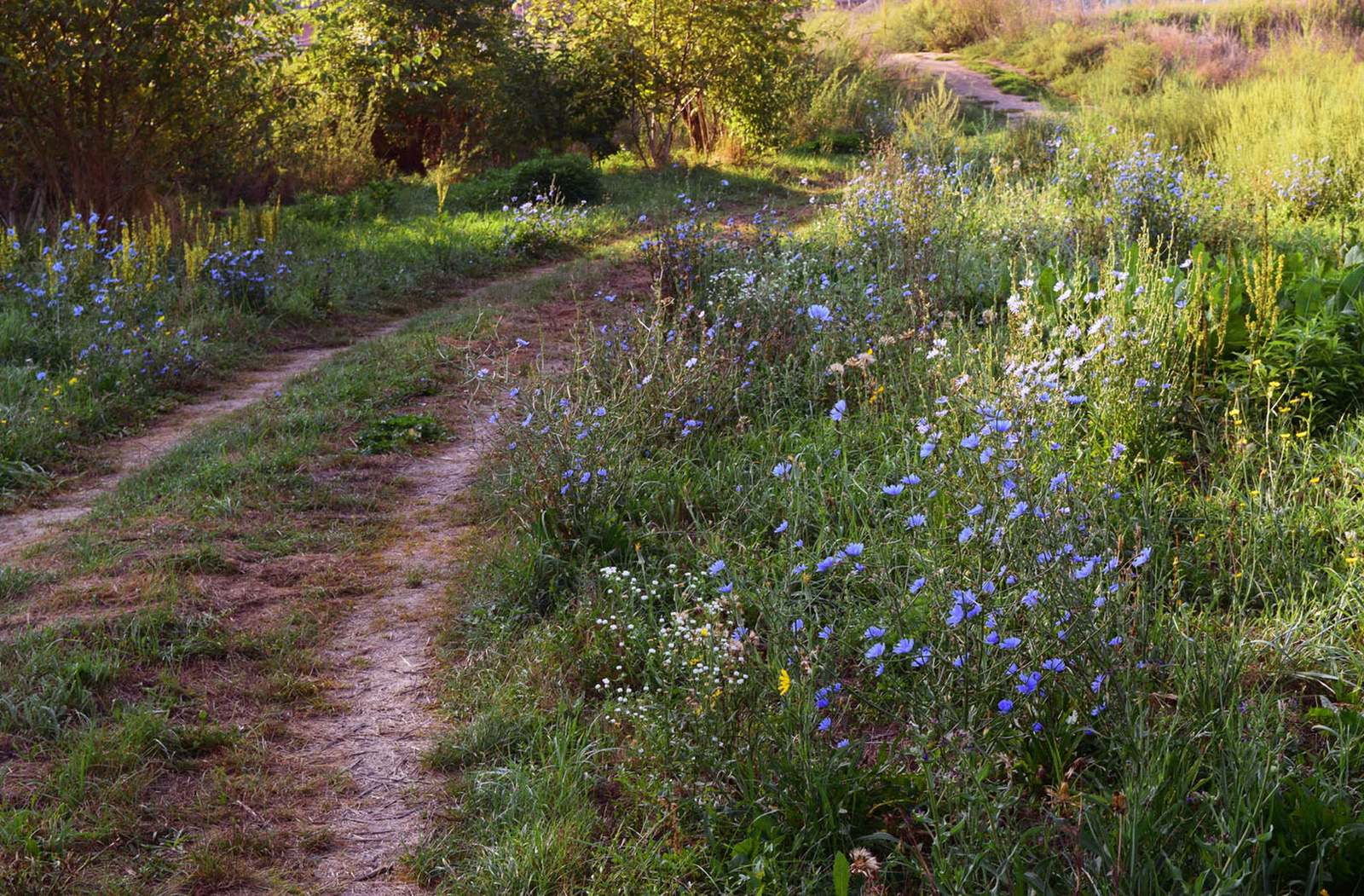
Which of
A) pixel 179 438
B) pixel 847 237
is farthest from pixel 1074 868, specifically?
pixel 847 237

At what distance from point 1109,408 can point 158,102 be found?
8345 mm

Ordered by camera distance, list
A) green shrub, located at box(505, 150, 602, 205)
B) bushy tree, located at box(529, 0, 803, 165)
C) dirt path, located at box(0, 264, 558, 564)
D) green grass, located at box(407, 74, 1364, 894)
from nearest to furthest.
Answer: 1. green grass, located at box(407, 74, 1364, 894)
2. dirt path, located at box(0, 264, 558, 564)
3. green shrub, located at box(505, 150, 602, 205)
4. bushy tree, located at box(529, 0, 803, 165)

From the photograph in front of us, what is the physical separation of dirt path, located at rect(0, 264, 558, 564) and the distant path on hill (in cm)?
1279

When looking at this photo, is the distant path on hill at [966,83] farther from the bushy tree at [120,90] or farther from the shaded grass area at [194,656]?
the shaded grass area at [194,656]

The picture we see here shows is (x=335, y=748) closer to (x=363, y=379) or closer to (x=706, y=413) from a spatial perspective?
(x=706, y=413)

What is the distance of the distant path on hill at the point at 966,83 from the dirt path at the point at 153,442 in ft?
42.0

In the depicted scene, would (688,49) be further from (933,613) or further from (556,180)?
(933,613)

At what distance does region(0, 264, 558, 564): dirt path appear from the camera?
418 cm

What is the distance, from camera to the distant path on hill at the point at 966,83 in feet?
60.5

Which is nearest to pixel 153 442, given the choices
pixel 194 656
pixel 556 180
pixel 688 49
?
pixel 194 656

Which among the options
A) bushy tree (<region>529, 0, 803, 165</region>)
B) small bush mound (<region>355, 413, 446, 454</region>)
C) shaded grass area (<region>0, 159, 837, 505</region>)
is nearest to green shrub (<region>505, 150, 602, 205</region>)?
shaded grass area (<region>0, 159, 837, 505</region>)

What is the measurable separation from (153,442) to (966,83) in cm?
1937

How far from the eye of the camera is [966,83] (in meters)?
20.9

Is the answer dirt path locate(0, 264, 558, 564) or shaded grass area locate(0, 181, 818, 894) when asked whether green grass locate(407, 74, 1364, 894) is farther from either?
dirt path locate(0, 264, 558, 564)
